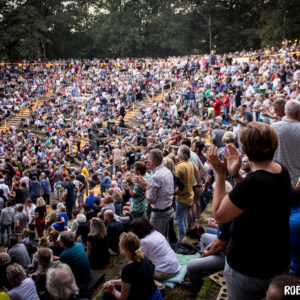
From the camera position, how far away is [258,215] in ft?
5.91

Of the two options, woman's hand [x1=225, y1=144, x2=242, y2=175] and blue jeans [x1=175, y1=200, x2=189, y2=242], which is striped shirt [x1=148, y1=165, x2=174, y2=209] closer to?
blue jeans [x1=175, y1=200, x2=189, y2=242]

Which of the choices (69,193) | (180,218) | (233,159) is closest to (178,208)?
(180,218)

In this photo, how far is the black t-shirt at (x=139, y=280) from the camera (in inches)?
122

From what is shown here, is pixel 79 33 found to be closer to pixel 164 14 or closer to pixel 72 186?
pixel 164 14

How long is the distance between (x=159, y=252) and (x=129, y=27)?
1574 inches

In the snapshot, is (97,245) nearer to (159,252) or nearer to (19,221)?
(159,252)

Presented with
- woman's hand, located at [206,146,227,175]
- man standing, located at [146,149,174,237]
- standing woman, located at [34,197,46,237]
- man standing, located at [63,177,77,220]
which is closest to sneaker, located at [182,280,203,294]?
man standing, located at [146,149,174,237]

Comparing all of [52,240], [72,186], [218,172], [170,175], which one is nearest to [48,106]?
[72,186]

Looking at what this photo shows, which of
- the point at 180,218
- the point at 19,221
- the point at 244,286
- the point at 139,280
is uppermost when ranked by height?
the point at 244,286

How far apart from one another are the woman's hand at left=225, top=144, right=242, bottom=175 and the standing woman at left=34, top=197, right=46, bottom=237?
22.5 feet

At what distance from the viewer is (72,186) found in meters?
9.58

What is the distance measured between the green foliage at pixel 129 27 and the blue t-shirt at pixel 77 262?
34654mm

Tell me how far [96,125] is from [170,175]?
1484 centimetres

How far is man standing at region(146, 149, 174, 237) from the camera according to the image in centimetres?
427
